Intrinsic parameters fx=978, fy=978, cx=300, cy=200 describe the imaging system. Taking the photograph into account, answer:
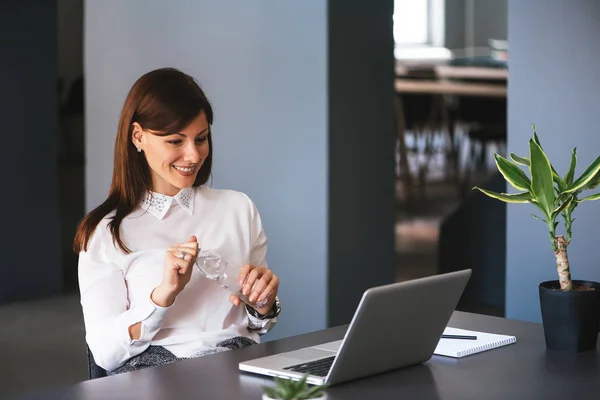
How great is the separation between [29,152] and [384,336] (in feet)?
14.7

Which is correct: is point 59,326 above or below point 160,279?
below

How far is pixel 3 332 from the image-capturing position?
494 cm

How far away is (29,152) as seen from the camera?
5805 mm

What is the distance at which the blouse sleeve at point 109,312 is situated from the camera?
2.11m

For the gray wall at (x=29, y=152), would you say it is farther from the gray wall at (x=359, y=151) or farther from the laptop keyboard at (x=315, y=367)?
the laptop keyboard at (x=315, y=367)

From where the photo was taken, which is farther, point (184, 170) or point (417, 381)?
point (184, 170)

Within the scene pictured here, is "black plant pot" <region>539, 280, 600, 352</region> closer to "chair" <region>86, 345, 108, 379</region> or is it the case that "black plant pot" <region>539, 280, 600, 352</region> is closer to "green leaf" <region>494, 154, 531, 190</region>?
"green leaf" <region>494, 154, 531, 190</region>

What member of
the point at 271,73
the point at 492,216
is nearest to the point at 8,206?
the point at 271,73

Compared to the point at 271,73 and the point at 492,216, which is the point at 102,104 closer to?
the point at 271,73

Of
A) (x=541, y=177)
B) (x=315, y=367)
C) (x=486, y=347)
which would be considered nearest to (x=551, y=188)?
(x=541, y=177)

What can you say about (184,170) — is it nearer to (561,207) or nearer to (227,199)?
(227,199)

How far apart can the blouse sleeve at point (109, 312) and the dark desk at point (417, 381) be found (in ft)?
0.90

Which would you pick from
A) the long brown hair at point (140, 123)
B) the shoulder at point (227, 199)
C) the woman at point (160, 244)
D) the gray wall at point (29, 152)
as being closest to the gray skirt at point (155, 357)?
the woman at point (160, 244)

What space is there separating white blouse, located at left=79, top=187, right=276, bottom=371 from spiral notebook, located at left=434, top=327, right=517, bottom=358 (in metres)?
0.50
